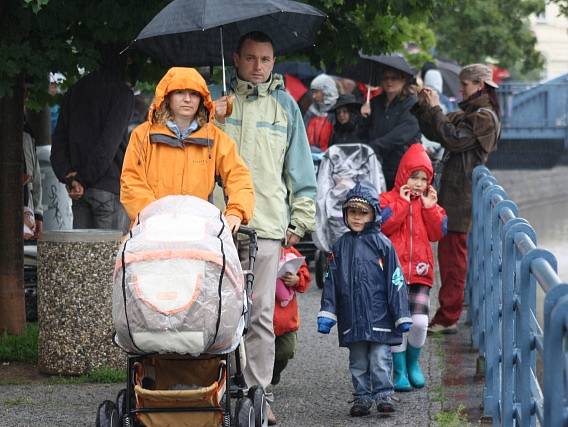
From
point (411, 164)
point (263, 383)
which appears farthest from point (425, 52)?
point (263, 383)

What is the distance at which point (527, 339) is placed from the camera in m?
5.71

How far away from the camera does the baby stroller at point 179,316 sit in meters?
6.25

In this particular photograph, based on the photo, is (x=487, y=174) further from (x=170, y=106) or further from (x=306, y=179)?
(x=170, y=106)

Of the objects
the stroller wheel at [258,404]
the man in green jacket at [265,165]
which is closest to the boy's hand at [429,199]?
the man in green jacket at [265,165]

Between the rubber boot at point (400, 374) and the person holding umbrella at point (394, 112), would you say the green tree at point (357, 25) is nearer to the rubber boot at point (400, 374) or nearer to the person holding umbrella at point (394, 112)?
the person holding umbrella at point (394, 112)

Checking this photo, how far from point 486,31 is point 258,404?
2833 centimetres

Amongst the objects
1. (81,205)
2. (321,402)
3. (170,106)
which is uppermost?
(170,106)

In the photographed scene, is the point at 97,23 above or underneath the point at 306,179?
above

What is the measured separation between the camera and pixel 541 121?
33312 millimetres

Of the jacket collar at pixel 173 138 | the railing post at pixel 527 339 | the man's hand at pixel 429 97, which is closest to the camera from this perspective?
the railing post at pixel 527 339

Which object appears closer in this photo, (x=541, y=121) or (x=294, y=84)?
(x=294, y=84)

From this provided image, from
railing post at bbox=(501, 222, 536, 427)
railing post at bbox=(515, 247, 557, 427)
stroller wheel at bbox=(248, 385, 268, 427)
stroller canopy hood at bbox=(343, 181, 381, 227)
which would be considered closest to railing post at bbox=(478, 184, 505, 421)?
stroller canopy hood at bbox=(343, 181, 381, 227)

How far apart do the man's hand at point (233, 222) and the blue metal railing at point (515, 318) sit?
50.0 inches

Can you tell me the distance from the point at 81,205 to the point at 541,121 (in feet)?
78.4
